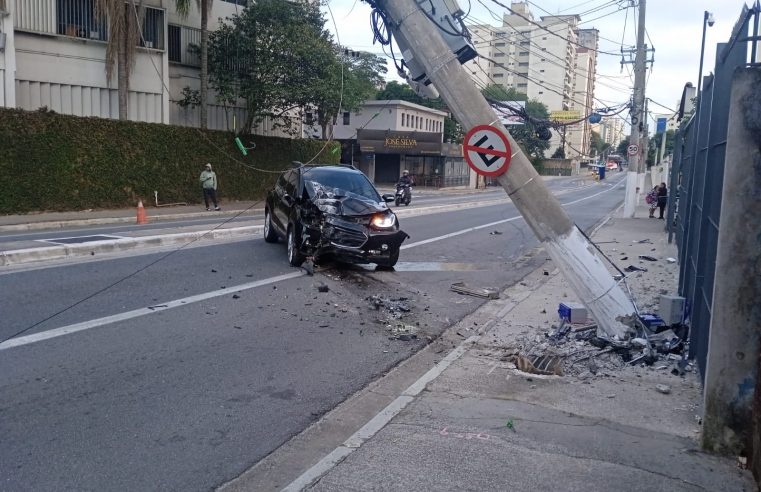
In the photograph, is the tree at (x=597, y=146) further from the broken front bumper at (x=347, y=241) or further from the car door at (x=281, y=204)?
the broken front bumper at (x=347, y=241)

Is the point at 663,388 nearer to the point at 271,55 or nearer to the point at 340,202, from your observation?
the point at 340,202

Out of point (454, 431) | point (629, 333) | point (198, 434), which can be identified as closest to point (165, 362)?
point (198, 434)

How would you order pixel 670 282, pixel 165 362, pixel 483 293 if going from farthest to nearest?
pixel 670 282 < pixel 483 293 < pixel 165 362

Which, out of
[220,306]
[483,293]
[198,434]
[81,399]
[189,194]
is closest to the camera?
[198,434]

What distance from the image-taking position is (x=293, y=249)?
11.9m

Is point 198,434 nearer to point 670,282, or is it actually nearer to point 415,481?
point 415,481

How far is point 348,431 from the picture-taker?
527cm

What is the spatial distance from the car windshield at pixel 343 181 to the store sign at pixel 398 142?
46631 millimetres

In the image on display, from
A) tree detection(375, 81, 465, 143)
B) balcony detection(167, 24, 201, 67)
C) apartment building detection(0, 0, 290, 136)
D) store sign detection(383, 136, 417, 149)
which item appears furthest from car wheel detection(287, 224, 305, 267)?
tree detection(375, 81, 465, 143)

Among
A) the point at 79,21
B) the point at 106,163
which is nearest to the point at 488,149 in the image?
the point at 106,163

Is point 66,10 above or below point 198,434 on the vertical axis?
above

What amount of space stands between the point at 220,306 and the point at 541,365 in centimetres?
440

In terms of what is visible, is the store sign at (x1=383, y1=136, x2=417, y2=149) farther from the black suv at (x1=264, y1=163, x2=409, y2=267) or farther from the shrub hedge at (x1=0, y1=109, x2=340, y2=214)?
the black suv at (x1=264, y1=163, x2=409, y2=267)

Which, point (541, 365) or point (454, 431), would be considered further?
point (541, 365)
